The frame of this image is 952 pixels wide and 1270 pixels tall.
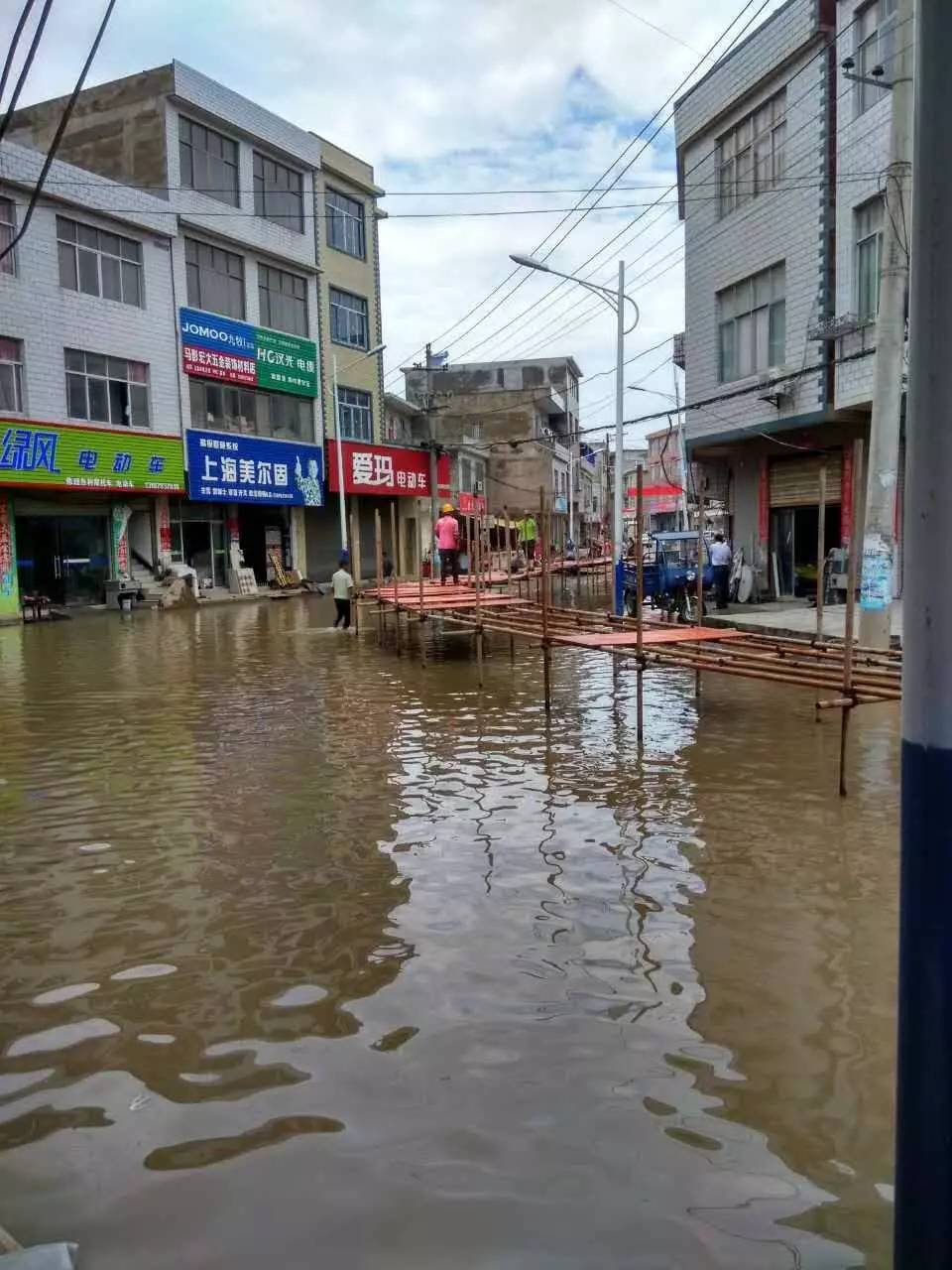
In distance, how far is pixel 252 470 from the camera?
94.2 ft

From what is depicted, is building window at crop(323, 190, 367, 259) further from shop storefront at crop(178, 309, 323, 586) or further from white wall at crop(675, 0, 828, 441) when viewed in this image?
white wall at crop(675, 0, 828, 441)

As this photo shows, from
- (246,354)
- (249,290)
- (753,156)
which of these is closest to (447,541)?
(753,156)

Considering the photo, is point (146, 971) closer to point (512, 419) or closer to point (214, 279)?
point (214, 279)

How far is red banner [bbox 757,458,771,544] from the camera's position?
20812 millimetres

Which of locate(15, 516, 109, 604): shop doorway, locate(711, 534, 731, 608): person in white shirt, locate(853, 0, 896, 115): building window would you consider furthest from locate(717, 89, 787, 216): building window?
locate(15, 516, 109, 604): shop doorway

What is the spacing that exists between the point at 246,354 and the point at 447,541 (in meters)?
11.9

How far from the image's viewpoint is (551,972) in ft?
13.1

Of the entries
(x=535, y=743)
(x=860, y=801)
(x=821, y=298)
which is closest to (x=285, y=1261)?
(x=860, y=801)

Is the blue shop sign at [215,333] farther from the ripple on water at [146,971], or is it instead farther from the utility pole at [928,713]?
the utility pole at [928,713]

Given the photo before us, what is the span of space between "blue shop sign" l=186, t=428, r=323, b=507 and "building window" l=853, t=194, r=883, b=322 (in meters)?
16.9

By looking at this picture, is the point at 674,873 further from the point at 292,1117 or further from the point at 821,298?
the point at 821,298

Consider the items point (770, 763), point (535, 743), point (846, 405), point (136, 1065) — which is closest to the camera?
point (136, 1065)

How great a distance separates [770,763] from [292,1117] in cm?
532

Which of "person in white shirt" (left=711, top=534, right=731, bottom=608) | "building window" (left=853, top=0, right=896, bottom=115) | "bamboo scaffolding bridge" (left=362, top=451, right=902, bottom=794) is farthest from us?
"person in white shirt" (left=711, top=534, right=731, bottom=608)
